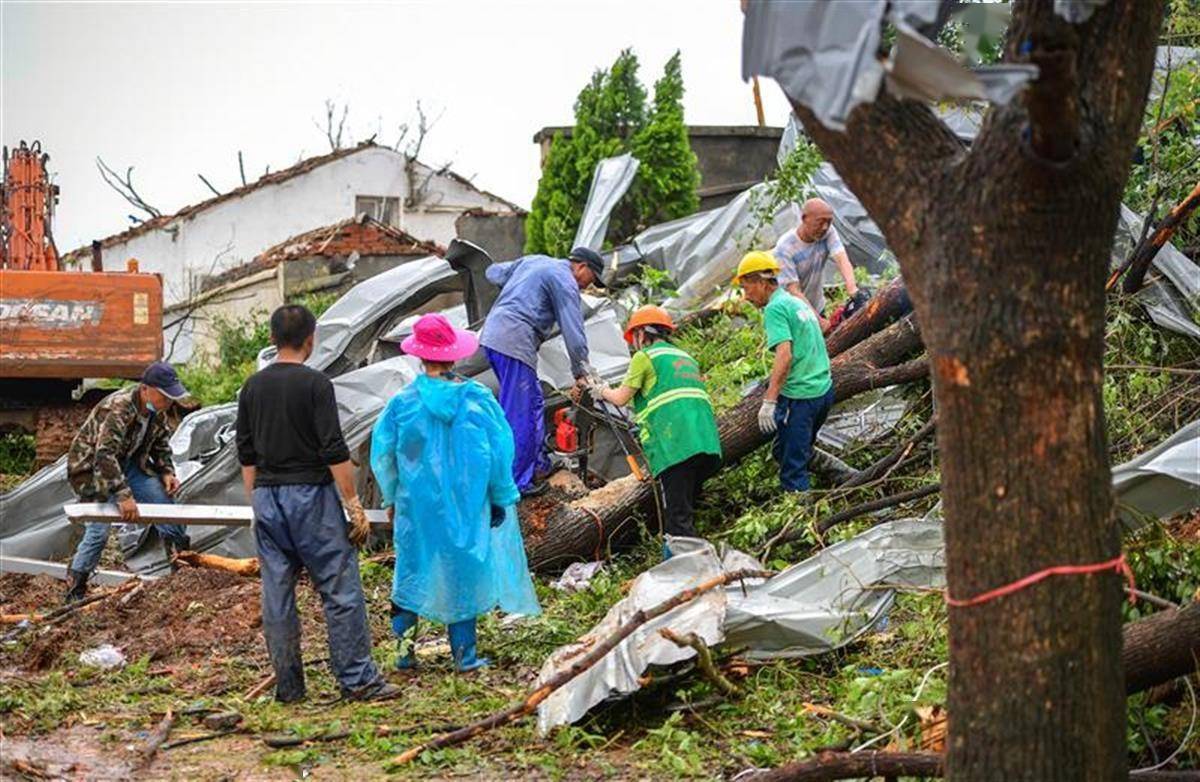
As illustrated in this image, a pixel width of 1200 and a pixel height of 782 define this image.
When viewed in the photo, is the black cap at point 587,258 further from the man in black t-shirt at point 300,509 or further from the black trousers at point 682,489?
the man in black t-shirt at point 300,509

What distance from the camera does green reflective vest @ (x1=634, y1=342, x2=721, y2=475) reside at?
9062mm

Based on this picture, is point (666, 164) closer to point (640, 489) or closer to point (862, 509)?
point (640, 489)

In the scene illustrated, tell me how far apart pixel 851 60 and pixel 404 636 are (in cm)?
508

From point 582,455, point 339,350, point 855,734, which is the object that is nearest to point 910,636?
point 855,734

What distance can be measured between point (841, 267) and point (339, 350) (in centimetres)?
404

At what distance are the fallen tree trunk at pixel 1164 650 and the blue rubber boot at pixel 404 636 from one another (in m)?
3.84

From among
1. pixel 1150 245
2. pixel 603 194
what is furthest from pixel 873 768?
pixel 603 194

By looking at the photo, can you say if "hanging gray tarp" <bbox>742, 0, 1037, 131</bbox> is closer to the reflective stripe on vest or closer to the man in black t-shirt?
the man in black t-shirt

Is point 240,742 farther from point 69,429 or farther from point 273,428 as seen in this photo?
point 69,429

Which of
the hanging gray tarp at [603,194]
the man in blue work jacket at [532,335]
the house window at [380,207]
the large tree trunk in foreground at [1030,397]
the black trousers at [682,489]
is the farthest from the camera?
the house window at [380,207]

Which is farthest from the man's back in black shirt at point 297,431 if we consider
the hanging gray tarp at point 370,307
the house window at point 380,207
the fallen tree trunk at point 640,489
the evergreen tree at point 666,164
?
the house window at point 380,207

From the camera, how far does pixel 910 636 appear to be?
664 cm

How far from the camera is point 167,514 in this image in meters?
9.95

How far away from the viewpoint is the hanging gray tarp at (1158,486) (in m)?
5.84
